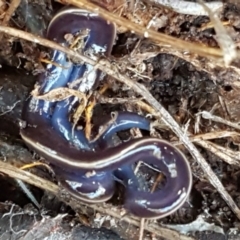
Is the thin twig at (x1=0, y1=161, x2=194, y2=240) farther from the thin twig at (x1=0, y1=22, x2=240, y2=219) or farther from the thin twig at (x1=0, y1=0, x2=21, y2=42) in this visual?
the thin twig at (x1=0, y1=0, x2=21, y2=42)

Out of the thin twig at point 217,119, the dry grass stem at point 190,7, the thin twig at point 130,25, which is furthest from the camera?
the thin twig at point 217,119

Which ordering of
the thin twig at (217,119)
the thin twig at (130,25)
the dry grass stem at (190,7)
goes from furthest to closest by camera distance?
the thin twig at (217,119)
the dry grass stem at (190,7)
the thin twig at (130,25)

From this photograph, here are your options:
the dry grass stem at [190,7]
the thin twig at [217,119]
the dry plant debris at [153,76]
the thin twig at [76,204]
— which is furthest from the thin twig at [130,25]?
the thin twig at [76,204]

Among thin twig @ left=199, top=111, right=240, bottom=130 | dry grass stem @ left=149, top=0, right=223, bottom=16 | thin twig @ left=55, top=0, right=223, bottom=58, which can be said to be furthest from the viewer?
thin twig @ left=199, top=111, right=240, bottom=130

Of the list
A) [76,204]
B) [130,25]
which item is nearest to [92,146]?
[76,204]

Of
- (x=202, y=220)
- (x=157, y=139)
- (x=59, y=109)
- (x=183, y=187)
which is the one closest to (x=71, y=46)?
(x=59, y=109)

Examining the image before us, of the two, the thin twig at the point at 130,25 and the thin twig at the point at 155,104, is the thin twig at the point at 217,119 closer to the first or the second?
the thin twig at the point at 155,104

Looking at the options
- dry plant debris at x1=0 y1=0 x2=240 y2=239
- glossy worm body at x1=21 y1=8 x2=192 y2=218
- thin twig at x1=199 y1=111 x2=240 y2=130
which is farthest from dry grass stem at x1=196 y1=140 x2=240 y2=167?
glossy worm body at x1=21 y1=8 x2=192 y2=218

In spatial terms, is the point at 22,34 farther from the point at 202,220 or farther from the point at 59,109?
the point at 202,220
